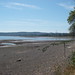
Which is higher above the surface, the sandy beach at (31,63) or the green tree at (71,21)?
the green tree at (71,21)

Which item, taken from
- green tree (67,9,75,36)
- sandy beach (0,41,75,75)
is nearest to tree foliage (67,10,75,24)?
green tree (67,9,75,36)

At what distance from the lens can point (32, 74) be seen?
16391mm

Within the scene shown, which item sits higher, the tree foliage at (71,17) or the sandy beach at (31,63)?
the tree foliage at (71,17)

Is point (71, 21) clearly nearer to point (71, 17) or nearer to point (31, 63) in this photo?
point (71, 17)

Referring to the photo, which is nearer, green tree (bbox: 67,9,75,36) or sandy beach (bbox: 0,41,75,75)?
sandy beach (bbox: 0,41,75,75)

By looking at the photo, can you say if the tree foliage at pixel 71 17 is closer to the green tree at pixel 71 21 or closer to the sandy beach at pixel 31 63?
→ the green tree at pixel 71 21

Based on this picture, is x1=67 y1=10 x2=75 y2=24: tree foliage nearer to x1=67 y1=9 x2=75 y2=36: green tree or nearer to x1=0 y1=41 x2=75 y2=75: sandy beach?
x1=67 y1=9 x2=75 y2=36: green tree

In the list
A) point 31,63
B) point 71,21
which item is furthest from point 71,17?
point 31,63

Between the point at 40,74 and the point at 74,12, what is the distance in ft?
28.6

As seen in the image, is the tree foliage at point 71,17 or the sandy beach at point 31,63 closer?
the sandy beach at point 31,63

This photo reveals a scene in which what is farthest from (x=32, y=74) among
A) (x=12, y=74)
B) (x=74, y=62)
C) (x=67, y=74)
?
(x=67, y=74)

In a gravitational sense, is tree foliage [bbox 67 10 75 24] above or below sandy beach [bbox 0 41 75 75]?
above

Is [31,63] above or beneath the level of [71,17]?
beneath

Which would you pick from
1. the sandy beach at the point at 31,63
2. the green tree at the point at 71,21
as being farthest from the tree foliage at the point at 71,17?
the sandy beach at the point at 31,63
